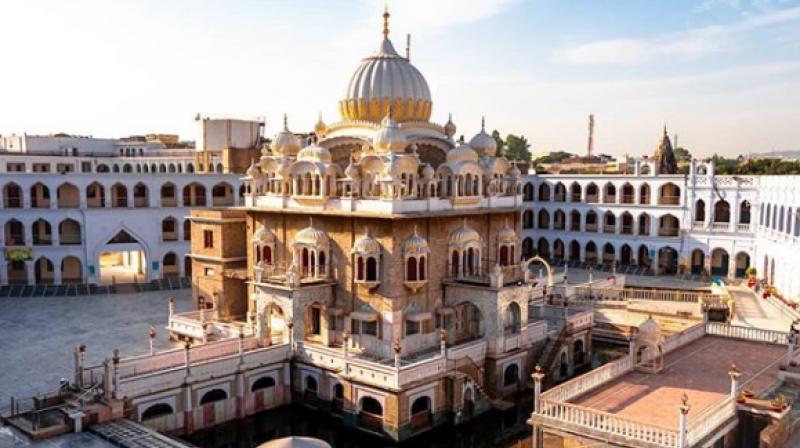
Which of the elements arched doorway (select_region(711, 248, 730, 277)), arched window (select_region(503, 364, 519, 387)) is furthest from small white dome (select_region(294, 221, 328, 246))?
Result: arched doorway (select_region(711, 248, 730, 277))

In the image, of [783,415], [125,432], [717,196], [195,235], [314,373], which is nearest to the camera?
[783,415]

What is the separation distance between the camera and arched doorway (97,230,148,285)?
4562 centimetres

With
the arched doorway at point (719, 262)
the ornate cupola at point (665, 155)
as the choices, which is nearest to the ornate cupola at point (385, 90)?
the arched doorway at point (719, 262)

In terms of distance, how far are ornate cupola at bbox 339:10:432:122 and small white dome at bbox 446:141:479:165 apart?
3427 mm

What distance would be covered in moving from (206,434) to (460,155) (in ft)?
44.8

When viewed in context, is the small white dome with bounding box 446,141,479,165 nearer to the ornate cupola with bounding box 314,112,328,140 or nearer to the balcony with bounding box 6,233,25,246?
the ornate cupola with bounding box 314,112,328,140

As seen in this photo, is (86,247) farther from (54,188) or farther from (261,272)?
(261,272)

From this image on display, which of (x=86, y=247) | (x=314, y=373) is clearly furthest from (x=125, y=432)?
(x=86, y=247)

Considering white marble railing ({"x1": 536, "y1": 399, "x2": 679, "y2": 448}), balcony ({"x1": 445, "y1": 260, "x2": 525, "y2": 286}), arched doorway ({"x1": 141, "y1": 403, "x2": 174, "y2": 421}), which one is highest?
balcony ({"x1": 445, "y1": 260, "x2": 525, "y2": 286})

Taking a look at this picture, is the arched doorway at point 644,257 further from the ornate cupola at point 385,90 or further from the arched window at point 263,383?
the arched window at point 263,383

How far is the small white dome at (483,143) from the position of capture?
2981 centimetres

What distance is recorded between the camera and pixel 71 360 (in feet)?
91.0

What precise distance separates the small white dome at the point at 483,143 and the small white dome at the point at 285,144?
7.37 meters

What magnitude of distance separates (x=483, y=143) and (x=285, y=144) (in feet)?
27.1
